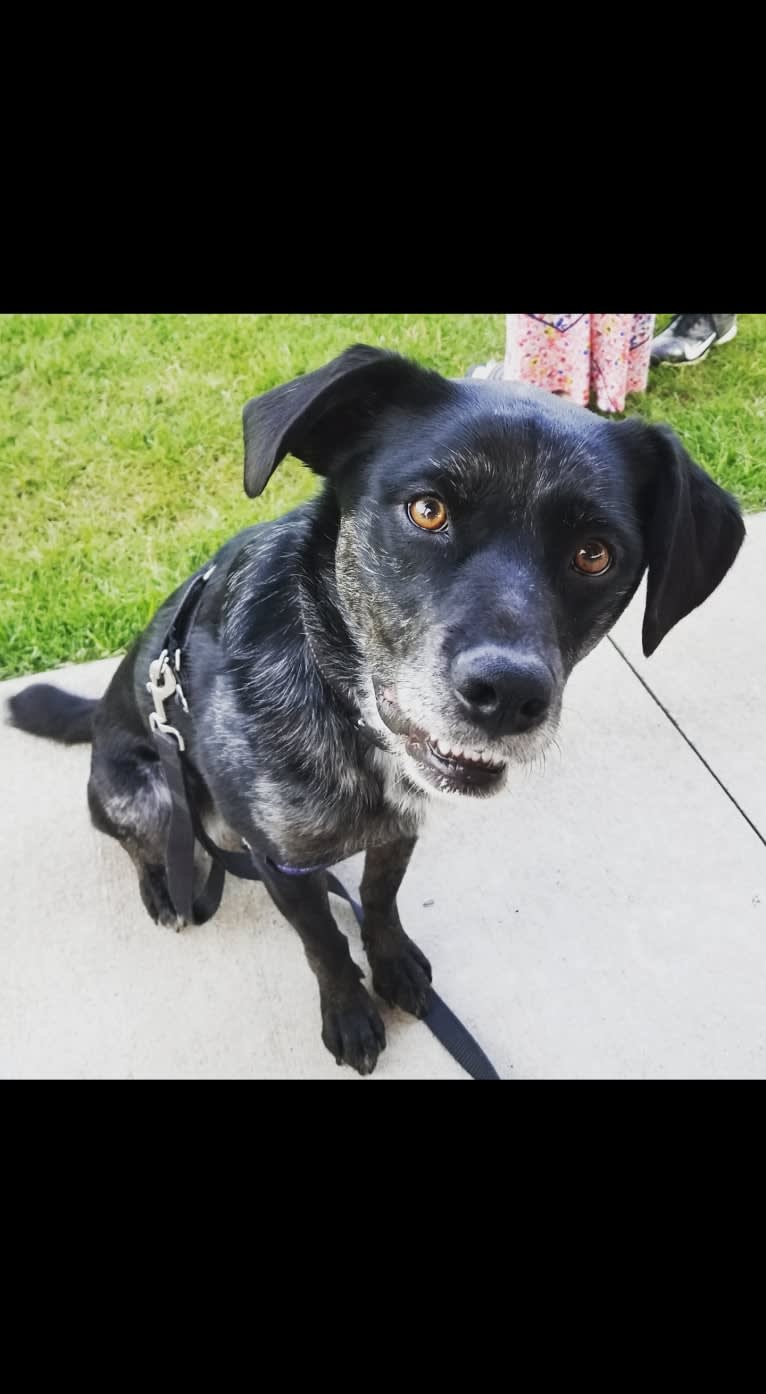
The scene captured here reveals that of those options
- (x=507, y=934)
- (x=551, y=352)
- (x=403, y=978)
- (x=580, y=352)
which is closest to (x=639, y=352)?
(x=580, y=352)

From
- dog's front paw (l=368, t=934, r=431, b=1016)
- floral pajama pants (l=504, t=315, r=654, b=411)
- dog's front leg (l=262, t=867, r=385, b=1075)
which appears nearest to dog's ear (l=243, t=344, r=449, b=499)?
dog's front leg (l=262, t=867, r=385, b=1075)

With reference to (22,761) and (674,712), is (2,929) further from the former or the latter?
(674,712)

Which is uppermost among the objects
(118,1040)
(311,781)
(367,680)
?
(367,680)

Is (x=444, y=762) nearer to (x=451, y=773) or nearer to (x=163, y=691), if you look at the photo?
(x=451, y=773)

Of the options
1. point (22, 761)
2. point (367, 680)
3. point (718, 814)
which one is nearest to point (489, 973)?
point (718, 814)

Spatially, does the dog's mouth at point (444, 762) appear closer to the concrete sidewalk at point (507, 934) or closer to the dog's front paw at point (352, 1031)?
the concrete sidewalk at point (507, 934)

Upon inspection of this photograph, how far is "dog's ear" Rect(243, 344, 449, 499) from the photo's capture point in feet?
5.90

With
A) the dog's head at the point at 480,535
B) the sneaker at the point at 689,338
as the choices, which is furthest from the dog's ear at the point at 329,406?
the sneaker at the point at 689,338

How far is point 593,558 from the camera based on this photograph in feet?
6.14

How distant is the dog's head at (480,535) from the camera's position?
68.4 inches

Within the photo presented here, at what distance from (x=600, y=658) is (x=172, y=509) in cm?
176

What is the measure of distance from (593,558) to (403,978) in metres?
1.27

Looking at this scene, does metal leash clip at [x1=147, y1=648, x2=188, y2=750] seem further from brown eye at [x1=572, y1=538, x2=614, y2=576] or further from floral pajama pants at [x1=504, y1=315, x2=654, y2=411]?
floral pajama pants at [x1=504, y1=315, x2=654, y2=411]

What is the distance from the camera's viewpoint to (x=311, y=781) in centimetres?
217
